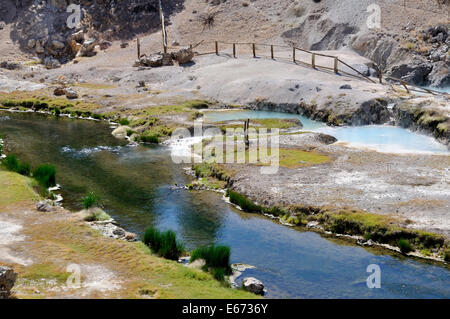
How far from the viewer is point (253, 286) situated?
65.8ft

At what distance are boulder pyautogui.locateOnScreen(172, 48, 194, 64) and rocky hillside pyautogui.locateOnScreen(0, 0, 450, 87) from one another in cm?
1088

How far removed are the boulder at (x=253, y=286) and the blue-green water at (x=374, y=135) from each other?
22886mm

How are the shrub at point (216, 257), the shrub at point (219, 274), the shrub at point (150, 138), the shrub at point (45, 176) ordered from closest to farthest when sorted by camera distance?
the shrub at point (219, 274)
the shrub at point (216, 257)
the shrub at point (45, 176)
the shrub at point (150, 138)

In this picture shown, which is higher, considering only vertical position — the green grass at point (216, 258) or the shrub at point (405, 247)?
the green grass at point (216, 258)

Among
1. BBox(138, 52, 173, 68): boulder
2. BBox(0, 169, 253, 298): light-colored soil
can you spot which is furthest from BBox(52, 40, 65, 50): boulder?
BBox(0, 169, 253, 298): light-colored soil

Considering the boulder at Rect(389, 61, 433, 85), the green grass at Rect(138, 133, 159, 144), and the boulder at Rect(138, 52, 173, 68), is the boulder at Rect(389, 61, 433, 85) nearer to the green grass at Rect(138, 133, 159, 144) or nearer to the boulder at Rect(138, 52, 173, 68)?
the boulder at Rect(138, 52, 173, 68)

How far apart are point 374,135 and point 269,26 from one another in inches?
1836

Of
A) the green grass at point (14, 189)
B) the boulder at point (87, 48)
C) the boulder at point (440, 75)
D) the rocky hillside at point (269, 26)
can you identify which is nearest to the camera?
the green grass at point (14, 189)

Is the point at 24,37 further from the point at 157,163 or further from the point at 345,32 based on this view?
the point at 157,163

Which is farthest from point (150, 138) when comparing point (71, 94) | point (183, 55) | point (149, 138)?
point (183, 55)

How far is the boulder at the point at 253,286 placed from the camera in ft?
65.8

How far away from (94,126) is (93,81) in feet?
77.6

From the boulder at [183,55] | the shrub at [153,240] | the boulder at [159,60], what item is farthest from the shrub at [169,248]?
the boulder at [159,60]

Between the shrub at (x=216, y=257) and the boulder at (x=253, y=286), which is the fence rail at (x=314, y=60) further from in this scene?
the boulder at (x=253, y=286)
